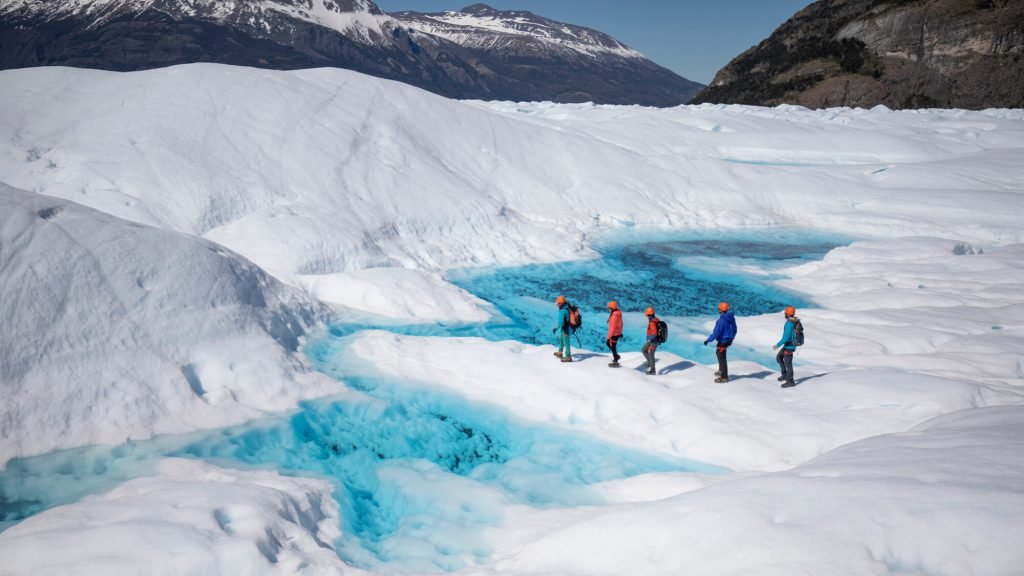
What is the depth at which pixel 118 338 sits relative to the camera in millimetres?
10695

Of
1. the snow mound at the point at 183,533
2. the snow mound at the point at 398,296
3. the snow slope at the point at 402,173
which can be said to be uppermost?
the snow slope at the point at 402,173

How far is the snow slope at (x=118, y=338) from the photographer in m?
9.49

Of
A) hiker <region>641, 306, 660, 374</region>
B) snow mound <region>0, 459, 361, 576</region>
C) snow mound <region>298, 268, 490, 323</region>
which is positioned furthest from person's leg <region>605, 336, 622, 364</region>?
snow mound <region>0, 459, 361, 576</region>

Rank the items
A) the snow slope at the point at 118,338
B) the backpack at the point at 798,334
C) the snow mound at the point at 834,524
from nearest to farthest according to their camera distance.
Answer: the snow mound at the point at 834,524, the snow slope at the point at 118,338, the backpack at the point at 798,334

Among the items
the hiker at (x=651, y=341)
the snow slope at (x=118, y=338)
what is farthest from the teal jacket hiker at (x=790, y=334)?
the snow slope at (x=118, y=338)

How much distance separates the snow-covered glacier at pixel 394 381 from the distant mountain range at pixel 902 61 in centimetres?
6645

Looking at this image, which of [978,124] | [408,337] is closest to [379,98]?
[408,337]

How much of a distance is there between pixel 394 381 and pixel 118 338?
525 centimetres

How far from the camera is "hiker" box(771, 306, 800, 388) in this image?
11.4 meters

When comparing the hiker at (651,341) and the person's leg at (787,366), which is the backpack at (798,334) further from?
the hiker at (651,341)

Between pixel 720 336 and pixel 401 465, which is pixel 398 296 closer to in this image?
pixel 401 465

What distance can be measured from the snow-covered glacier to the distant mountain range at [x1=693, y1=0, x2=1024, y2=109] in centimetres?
6645

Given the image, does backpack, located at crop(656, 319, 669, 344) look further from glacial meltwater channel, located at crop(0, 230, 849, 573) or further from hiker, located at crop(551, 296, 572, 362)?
glacial meltwater channel, located at crop(0, 230, 849, 573)

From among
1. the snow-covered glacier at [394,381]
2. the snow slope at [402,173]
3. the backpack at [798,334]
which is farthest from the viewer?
the snow slope at [402,173]
